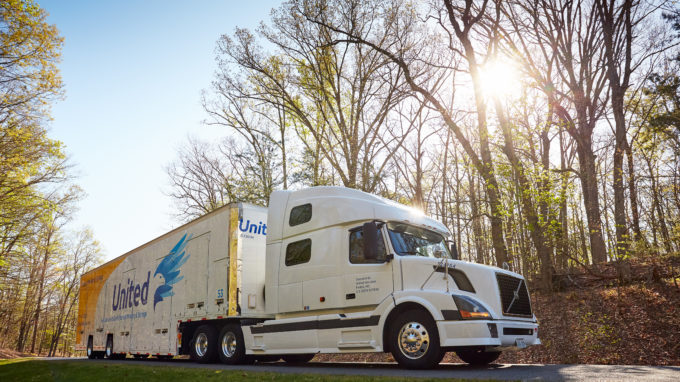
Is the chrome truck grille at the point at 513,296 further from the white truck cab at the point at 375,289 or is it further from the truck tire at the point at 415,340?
the truck tire at the point at 415,340

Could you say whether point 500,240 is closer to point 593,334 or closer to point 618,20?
point 593,334

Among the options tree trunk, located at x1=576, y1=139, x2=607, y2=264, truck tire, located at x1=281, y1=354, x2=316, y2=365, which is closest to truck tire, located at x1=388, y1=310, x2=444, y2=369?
truck tire, located at x1=281, y1=354, x2=316, y2=365

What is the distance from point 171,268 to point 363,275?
24.2 feet

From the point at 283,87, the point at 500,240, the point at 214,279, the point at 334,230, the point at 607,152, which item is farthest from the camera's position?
the point at 607,152

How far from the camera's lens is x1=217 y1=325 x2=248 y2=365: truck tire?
11.2 metres

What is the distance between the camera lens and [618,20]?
2053cm

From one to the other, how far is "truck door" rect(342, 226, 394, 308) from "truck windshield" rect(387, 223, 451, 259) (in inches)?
10.4

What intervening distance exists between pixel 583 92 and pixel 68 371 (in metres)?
22.7

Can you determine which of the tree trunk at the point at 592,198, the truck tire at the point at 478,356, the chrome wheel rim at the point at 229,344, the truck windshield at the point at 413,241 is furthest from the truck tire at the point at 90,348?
the tree trunk at the point at 592,198

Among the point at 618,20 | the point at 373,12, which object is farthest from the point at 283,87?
the point at 618,20

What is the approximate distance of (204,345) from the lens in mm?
12492

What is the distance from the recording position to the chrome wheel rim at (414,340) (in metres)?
8.00

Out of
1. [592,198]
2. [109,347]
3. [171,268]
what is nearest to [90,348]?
[109,347]

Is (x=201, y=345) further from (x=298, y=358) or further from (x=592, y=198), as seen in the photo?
(x=592, y=198)
